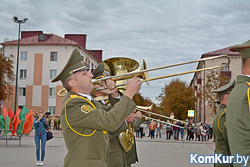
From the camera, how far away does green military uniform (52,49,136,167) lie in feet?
10.5

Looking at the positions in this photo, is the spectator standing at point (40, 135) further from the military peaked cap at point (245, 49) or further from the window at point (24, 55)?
the window at point (24, 55)

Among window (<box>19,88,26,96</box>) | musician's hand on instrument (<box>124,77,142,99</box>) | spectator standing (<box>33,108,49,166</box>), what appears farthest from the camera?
window (<box>19,88,26,96</box>)

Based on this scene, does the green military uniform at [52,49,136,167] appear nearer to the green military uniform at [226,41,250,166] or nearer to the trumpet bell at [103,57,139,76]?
the green military uniform at [226,41,250,166]

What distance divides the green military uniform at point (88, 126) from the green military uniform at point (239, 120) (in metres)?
0.90

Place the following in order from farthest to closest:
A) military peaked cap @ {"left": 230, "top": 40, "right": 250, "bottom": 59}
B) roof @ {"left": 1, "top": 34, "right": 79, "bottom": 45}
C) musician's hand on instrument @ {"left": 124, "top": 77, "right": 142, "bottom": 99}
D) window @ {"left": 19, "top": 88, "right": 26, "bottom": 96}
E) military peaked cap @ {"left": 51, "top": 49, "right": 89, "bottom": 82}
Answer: window @ {"left": 19, "top": 88, "right": 26, "bottom": 96}, roof @ {"left": 1, "top": 34, "right": 79, "bottom": 45}, military peaked cap @ {"left": 51, "top": 49, "right": 89, "bottom": 82}, musician's hand on instrument @ {"left": 124, "top": 77, "right": 142, "bottom": 99}, military peaked cap @ {"left": 230, "top": 40, "right": 250, "bottom": 59}

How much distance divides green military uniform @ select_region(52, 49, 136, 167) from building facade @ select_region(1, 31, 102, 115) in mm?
46631

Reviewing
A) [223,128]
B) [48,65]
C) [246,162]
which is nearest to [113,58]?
[223,128]

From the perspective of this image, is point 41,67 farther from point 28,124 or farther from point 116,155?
point 116,155

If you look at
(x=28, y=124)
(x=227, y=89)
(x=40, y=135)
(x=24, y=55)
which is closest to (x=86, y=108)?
(x=227, y=89)

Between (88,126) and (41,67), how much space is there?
48288 millimetres

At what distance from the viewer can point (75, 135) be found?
11.1 ft

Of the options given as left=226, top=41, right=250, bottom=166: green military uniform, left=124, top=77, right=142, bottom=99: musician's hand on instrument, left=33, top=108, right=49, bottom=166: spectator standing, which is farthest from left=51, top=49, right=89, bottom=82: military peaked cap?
left=33, top=108, right=49, bottom=166: spectator standing

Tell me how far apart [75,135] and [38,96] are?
48.4 m

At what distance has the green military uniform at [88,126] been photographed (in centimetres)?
321
